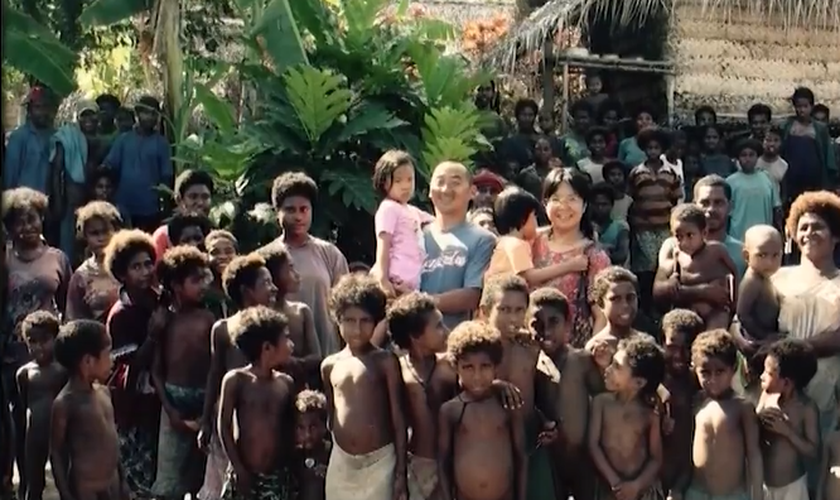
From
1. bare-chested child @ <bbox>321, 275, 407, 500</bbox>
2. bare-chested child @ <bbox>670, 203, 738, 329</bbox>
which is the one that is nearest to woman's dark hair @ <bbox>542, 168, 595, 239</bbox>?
bare-chested child @ <bbox>670, 203, 738, 329</bbox>

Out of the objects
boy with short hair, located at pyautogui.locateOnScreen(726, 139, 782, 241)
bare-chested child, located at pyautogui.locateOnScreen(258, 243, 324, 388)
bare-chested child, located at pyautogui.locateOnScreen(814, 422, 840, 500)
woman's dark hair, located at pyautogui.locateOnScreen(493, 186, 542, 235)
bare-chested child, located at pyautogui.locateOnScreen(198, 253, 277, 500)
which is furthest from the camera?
boy with short hair, located at pyautogui.locateOnScreen(726, 139, 782, 241)

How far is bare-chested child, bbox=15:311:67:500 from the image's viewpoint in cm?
486

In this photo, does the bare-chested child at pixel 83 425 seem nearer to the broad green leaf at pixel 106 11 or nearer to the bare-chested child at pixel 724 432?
the bare-chested child at pixel 724 432

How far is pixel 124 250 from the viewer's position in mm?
5121

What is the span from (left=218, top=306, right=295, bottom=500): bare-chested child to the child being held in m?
0.64

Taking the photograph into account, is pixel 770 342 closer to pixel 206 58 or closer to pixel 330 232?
pixel 330 232

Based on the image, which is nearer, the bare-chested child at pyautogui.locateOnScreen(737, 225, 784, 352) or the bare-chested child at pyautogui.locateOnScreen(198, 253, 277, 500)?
the bare-chested child at pyautogui.locateOnScreen(198, 253, 277, 500)

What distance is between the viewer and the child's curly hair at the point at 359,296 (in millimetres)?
4531

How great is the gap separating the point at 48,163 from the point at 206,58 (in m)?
3.18

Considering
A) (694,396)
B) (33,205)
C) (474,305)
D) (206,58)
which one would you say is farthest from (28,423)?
(206,58)

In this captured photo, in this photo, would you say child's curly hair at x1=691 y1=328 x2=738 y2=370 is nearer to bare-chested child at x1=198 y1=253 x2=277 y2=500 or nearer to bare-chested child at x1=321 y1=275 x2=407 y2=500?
bare-chested child at x1=321 y1=275 x2=407 y2=500

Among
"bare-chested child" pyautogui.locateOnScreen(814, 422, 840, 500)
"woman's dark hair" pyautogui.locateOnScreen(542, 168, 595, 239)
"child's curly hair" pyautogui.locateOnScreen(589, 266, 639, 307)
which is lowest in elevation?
"bare-chested child" pyautogui.locateOnScreen(814, 422, 840, 500)

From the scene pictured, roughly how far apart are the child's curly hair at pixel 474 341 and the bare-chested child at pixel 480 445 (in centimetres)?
1

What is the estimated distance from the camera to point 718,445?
4645mm
